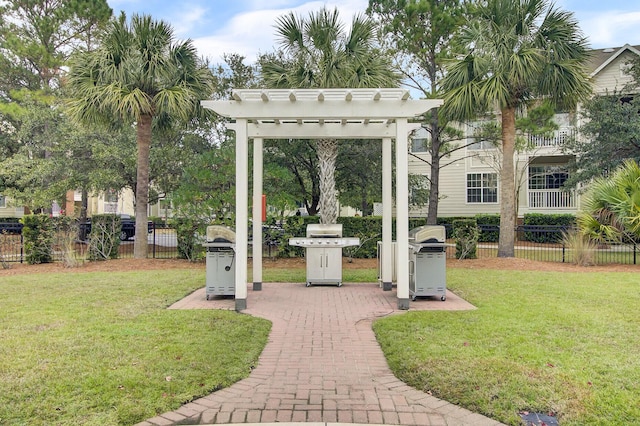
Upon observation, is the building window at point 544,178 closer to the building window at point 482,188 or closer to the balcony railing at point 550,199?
the balcony railing at point 550,199

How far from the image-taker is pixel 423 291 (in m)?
7.04

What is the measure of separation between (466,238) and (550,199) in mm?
12536

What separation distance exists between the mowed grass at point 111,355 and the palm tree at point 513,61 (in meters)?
8.88

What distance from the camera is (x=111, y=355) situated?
4.09 metres

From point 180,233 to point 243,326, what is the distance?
727 centimetres

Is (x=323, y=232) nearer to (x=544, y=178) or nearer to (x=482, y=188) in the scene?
Result: (x=482, y=188)

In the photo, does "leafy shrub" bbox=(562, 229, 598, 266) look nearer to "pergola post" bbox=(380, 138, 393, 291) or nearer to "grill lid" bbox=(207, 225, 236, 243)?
"pergola post" bbox=(380, 138, 393, 291)

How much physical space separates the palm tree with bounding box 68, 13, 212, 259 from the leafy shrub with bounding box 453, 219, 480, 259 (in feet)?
27.1

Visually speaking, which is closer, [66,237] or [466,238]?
[66,237]

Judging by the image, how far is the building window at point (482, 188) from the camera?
76.1ft

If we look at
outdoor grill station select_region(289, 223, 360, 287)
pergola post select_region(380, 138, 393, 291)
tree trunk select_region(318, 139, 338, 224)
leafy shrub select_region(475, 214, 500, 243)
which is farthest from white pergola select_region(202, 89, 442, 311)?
leafy shrub select_region(475, 214, 500, 243)

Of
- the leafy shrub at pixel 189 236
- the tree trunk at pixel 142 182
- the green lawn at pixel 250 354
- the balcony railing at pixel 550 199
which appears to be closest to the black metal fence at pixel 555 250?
the balcony railing at pixel 550 199

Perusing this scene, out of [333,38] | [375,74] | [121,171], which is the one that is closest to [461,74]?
[375,74]

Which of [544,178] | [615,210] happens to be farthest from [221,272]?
[544,178]
